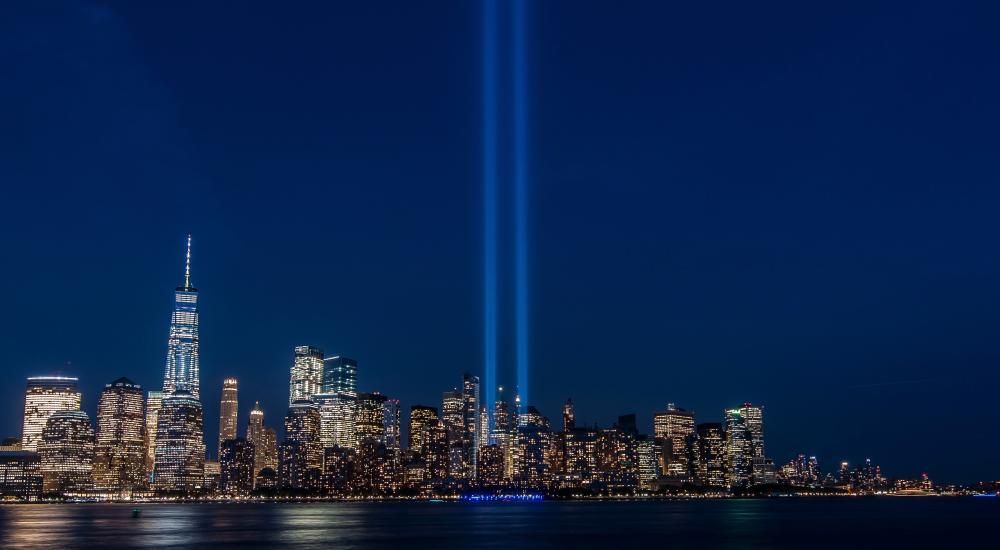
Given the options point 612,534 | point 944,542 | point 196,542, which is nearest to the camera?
point 196,542

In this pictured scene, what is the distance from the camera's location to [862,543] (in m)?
116

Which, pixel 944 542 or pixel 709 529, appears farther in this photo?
pixel 709 529

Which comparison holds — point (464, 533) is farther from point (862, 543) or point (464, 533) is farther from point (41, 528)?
point (41, 528)

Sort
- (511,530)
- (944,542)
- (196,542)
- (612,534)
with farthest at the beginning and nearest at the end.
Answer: (511,530), (612,534), (944,542), (196,542)

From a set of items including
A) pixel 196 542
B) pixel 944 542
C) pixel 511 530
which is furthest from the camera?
pixel 511 530

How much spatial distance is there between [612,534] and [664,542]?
15.8 m

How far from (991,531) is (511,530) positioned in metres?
71.0

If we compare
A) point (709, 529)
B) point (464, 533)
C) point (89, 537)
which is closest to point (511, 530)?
point (464, 533)

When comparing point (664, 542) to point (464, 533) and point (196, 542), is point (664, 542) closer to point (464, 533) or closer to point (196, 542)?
point (464, 533)

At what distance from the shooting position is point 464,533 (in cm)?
13662

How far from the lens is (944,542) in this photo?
123 metres

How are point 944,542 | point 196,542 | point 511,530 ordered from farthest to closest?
point 511,530, point 944,542, point 196,542

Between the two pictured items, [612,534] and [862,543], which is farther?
[612,534]

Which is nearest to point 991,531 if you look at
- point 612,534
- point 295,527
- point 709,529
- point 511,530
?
point 709,529
